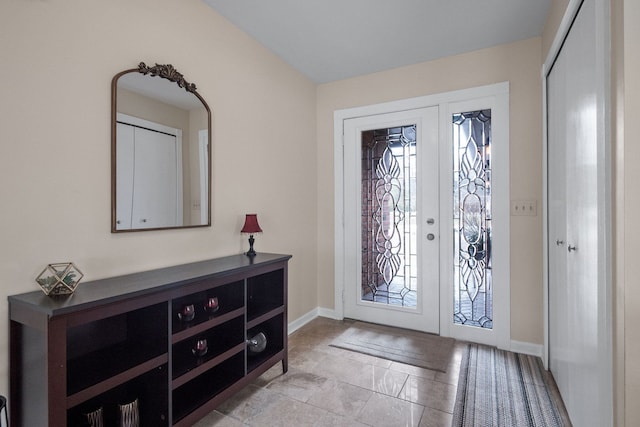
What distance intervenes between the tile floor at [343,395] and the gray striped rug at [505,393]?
0.26 ft

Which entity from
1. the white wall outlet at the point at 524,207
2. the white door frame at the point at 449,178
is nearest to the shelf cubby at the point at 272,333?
the white door frame at the point at 449,178

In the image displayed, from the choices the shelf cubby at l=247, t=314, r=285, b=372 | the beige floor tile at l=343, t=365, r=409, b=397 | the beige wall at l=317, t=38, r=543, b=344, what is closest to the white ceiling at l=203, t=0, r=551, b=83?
the beige wall at l=317, t=38, r=543, b=344

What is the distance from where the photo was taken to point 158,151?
189 centimetres

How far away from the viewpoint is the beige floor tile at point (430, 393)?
6.25 feet

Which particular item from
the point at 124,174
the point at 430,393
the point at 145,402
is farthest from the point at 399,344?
the point at 124,174

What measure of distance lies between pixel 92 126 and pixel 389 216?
8.02 ft

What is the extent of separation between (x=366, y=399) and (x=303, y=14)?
103 inches

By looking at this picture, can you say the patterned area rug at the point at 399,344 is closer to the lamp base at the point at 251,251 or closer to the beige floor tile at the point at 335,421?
the beige floor tile at the point at 335,421

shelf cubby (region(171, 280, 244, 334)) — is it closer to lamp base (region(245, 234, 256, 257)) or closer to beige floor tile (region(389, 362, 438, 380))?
lamp base (region(245, 234, 256, 257))

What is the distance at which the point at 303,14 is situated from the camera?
229cm

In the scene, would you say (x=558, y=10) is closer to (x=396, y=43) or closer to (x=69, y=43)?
(x=396, y=43)

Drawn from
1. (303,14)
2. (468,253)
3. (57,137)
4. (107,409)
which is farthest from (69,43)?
(468,253)

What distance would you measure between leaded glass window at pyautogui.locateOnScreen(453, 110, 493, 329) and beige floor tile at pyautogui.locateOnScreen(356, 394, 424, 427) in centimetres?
123

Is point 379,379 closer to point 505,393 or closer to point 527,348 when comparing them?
point 505,393
